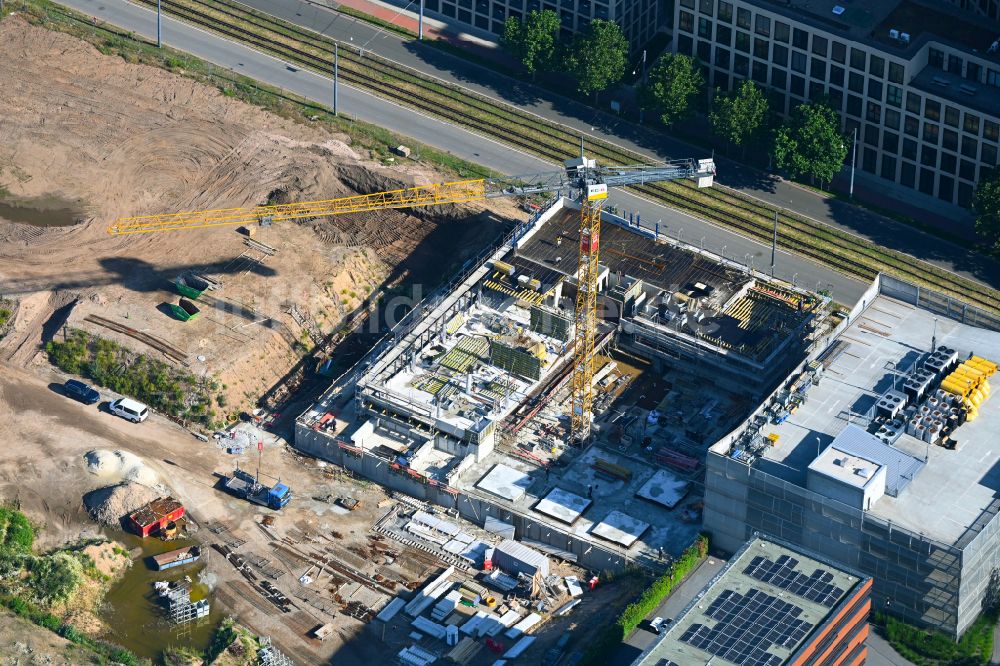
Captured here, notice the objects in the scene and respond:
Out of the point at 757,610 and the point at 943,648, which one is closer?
the point at 757,610

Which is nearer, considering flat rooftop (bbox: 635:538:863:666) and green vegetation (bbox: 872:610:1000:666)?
flat rooftop (bbox: 635:538:863:666)

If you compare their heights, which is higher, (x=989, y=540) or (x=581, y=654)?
(x=989, y=540)

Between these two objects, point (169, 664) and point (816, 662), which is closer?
point (816, 662)

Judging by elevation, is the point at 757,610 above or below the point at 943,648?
above

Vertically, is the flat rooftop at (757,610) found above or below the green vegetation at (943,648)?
above

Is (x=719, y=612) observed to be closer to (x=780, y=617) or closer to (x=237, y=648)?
(x=780, y=617)

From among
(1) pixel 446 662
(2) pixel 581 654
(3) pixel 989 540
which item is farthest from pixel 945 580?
(1) pixel 446 662

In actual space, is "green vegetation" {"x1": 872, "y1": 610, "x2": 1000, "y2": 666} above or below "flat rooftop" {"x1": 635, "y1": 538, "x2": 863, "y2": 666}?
below

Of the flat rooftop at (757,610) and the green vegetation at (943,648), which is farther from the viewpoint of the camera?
the green vegetation at (943,648)
